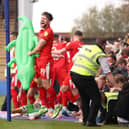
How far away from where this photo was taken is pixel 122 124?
1078cm

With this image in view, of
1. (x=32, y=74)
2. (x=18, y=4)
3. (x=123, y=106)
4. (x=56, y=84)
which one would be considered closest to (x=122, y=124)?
(x=123, y=106)

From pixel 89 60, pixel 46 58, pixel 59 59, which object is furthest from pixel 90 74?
pixel 59 59

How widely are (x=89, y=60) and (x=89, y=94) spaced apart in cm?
57

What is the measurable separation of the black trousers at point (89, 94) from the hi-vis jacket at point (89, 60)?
0.09m

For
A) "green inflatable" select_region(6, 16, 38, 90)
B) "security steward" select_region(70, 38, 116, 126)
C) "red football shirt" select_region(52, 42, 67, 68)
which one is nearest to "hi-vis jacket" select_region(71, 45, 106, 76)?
"security steward" select_region(70, 38, 116, 126)

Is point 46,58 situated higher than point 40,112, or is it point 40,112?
point 46,58

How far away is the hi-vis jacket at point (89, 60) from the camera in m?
10.4

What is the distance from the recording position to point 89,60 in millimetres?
10422

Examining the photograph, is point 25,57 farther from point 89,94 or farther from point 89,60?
point 89,94

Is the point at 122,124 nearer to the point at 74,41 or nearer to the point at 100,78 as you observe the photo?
the point at 100,78

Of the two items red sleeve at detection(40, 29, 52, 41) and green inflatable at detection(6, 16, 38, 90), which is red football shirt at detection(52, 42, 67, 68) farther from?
red sleeve at detection(40, 29, 52, 41)

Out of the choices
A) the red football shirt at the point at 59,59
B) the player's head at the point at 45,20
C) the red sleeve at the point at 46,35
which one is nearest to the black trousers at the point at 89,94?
the red sleeve at the point at 46,35

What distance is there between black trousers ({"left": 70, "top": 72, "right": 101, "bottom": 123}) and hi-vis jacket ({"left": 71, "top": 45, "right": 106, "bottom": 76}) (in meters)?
0.09

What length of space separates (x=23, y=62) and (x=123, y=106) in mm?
2186
